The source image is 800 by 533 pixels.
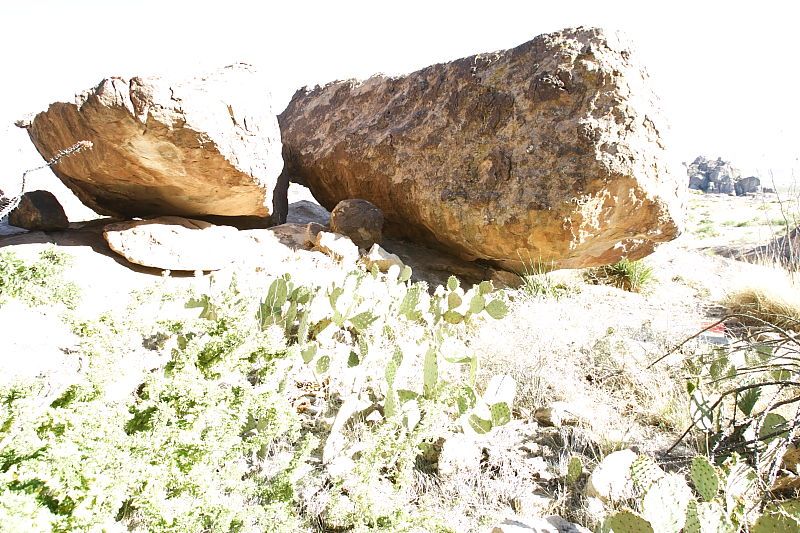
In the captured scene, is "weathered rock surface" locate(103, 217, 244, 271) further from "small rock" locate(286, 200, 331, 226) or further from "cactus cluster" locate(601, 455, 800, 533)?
"cactus cluster" locate(601, 455, 800, 533)

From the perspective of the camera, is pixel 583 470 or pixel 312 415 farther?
pixel 312 415

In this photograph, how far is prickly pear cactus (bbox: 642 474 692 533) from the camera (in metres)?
1.32

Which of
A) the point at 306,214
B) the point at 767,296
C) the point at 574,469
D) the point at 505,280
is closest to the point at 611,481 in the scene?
the point at 574,469

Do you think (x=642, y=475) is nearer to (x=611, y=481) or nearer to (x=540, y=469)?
(x=611, y=481)

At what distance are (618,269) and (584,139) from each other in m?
2.77

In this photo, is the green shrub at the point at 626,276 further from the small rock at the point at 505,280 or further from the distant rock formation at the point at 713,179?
the distant rock formation at the point at 713,179

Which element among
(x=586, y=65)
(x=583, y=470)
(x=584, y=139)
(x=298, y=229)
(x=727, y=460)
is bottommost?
(x=583, y=470)

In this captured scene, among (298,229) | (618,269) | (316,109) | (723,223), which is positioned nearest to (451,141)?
(298,229)

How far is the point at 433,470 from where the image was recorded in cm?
191

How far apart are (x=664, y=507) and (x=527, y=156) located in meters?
3.30

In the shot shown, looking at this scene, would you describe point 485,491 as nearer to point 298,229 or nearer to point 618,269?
point 298,229

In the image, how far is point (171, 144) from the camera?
3393 millimetres

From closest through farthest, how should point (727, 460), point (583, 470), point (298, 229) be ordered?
point (727, 460) → point (583, 470) → point (298, 229)

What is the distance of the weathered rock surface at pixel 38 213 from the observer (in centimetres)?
408
